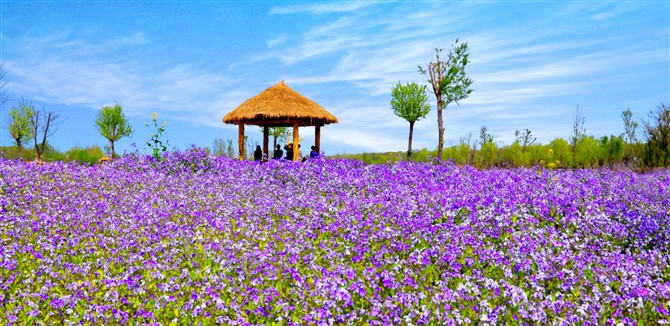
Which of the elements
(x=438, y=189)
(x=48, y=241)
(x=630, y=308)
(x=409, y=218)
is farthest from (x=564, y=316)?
(x=48, y=241)

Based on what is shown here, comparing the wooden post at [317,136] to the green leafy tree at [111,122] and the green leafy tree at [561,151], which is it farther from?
the green leafy tree at [111,122]

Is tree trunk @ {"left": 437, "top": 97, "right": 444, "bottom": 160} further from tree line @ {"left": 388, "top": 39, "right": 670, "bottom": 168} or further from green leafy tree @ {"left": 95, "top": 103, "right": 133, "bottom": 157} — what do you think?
green leafy tree @ {"left": 95, "top": 103, "right": 133, "bottom": 157}

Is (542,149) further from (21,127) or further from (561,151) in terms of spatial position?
(21,127)

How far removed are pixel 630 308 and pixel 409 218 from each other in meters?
3.10

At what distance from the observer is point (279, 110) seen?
23.7 meters

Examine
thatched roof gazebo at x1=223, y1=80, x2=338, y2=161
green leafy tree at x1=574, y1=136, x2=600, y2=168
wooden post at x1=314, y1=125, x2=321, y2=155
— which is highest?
thatched roof gazebo at x1=223, y1=80, x2=338, y2=161

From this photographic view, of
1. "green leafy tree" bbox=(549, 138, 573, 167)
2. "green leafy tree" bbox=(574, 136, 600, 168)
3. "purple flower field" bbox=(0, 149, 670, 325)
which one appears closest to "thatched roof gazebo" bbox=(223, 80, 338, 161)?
"purple flower field" bbox=(0, 149, 670, 325)

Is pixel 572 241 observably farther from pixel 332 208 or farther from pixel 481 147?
pixel 481 147

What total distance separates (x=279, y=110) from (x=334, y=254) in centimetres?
1807

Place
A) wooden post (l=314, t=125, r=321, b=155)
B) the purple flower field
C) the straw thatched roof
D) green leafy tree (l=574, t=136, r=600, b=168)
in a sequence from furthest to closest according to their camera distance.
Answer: green leafy tree (l=574, t=136, r=600, b=168) → wooden post (l=314, t=125, r=321, b=155) → the straw thatched roof → the purple flower field

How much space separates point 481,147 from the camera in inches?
1260

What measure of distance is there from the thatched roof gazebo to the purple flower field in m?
12.9

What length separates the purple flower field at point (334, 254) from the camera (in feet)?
15.8

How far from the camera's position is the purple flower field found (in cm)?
483
